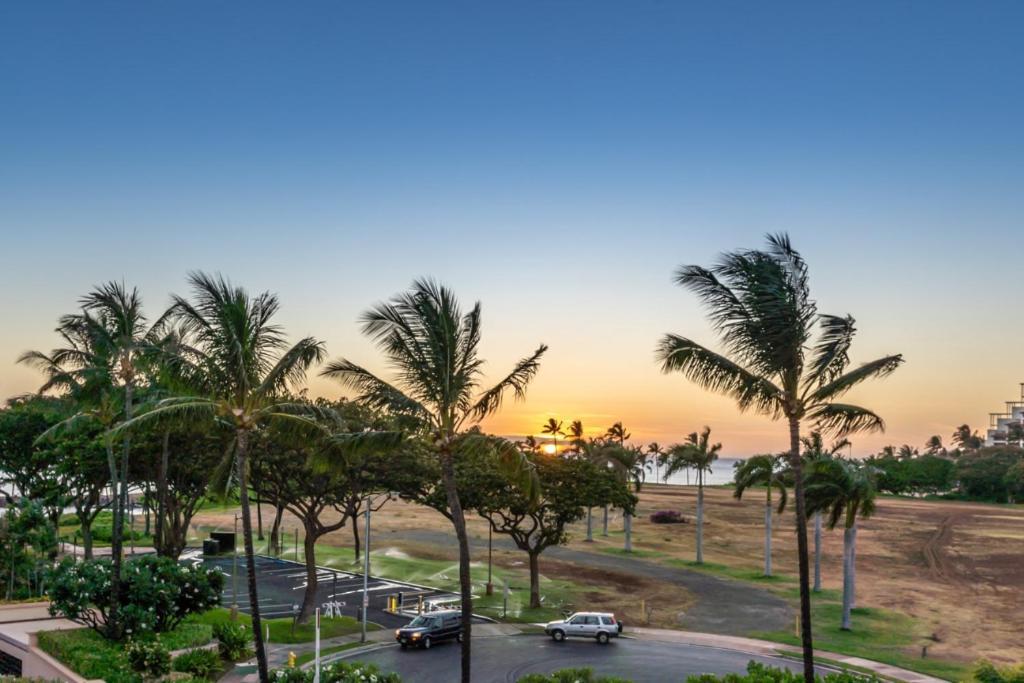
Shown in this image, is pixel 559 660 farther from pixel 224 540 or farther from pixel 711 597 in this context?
pixel 224 540

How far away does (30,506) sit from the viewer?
41.2 m

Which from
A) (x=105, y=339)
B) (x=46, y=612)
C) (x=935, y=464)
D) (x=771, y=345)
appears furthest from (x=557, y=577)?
(x=935, y=464)

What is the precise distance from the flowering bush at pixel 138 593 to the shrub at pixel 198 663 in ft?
7.08

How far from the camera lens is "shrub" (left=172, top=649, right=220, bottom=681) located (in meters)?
29.5

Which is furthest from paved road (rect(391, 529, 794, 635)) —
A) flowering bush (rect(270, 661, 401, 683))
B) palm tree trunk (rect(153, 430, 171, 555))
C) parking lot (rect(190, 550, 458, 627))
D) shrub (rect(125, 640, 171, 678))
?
palm tree trunk (rect(153, 430, 171, 555))

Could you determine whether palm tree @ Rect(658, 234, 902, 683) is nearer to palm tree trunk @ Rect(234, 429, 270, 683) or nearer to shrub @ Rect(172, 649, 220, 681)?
palm tree trunk @ Rect(234, 429, 270, 683)

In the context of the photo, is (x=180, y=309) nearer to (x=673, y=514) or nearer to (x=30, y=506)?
(x=30, y=506)

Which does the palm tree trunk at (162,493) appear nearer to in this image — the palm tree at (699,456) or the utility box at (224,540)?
the utility box at (224,540)

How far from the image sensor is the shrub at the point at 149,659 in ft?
89.2

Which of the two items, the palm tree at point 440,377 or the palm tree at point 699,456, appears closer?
the palm tree at point 440,377

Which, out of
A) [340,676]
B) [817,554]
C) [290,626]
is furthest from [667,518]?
[340,676]

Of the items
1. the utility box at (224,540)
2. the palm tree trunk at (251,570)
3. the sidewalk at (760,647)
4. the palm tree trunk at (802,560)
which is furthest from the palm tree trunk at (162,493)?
the palm tree trunk at (802,560)

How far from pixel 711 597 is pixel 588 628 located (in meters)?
17.1

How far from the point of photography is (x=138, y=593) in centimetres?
3114
